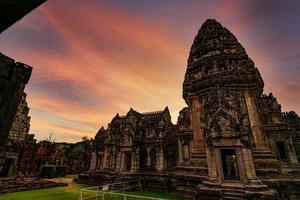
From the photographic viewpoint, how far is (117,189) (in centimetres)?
1789

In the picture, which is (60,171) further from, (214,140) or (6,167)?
(214,140)

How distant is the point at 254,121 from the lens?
13.3 m

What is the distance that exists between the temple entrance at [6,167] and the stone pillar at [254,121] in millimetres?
28706

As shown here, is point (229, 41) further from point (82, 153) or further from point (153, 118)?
point (82, 153)

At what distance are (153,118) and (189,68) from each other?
11.1 meters

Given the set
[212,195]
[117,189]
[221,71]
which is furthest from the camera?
[117,189]

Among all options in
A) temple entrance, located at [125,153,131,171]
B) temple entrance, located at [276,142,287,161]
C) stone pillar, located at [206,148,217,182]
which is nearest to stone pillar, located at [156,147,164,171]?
temple entrance, located at [125,153,131,171]

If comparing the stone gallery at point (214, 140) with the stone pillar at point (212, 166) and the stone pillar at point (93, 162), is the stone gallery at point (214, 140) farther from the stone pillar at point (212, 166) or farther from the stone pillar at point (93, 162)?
the stone pillar at point (93, 162)

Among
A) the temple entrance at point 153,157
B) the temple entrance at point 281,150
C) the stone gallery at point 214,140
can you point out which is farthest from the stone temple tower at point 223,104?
the temple entrance at point 153,157

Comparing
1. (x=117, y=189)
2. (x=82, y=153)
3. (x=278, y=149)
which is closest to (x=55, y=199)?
(x=117, y=189)

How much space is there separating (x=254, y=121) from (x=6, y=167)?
96.5 ft

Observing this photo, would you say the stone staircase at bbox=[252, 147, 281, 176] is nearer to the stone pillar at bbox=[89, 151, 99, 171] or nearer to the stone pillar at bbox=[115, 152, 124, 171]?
the stone pillar at bbox=[115, 152, 124, 171]

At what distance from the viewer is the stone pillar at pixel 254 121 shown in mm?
12776

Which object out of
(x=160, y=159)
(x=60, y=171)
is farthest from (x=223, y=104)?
(x=60, y=171)
